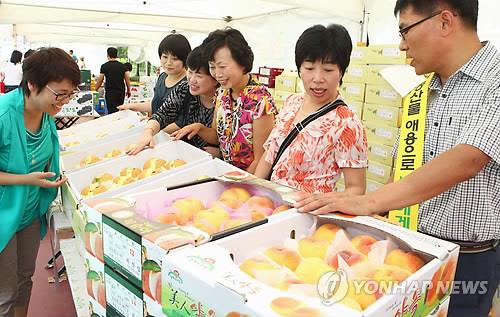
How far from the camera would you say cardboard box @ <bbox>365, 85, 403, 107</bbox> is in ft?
10.5

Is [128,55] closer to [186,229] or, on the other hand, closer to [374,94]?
[374,94]

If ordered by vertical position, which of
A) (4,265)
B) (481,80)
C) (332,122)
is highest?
(481,80)

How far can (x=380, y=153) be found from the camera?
3.39 m

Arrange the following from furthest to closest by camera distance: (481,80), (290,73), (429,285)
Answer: (290,73) < (481,80) < (429,285)

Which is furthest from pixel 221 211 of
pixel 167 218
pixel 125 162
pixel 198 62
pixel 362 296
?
pixel 198 62

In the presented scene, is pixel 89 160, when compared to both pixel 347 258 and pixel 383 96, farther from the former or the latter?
pixel 383 96

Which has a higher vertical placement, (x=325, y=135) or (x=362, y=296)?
(x=325, y=135)

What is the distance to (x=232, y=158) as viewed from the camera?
1.97 metres

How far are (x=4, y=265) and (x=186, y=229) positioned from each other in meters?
1.30

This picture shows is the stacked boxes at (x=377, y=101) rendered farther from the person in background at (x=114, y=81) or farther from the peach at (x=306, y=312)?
the person in background at (x=114, y=81)

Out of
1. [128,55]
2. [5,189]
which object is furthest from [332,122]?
[128,55]

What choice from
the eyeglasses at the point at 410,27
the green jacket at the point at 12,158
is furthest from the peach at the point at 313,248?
the green jacket at the point at 12,158

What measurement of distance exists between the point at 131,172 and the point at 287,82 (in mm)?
2682

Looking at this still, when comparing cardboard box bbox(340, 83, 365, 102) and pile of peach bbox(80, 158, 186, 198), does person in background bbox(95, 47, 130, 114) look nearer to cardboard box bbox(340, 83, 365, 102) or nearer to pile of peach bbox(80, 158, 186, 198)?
cardboard box bbox(340, 83, 365, 102)
